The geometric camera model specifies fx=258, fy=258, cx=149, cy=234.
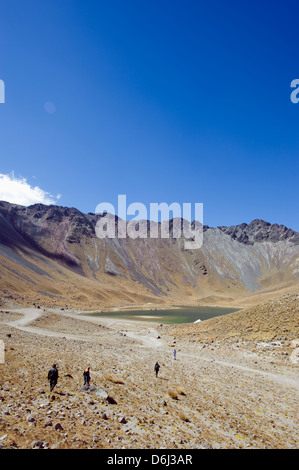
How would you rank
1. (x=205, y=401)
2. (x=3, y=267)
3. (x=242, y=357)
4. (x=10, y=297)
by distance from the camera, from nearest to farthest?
(x=205, y=401)
(x=242, y=357)
(x=10, y=297)
(x=3, y=267)

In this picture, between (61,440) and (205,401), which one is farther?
(205,401)

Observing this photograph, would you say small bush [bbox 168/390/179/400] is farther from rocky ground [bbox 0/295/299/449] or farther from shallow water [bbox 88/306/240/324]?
shallow water [bbox 88/306/240/324]

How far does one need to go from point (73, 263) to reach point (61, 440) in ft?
625

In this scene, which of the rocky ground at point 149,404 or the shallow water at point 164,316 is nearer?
the rocky ground at point 149,404

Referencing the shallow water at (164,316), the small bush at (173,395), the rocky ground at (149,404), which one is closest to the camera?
the rocky ground at (149,404)

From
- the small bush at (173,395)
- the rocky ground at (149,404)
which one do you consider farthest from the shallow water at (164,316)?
the small bush at (173,395)

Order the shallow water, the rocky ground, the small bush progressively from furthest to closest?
the shallow water
the small bush
the rocky ground

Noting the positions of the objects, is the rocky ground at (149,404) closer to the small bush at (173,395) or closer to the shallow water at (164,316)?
the small bush at (173,395)

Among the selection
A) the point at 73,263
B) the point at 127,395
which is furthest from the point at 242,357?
the point at 73,263

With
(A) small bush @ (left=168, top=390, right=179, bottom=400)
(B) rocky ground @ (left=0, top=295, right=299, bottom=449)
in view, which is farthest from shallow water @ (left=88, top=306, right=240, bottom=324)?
(A) small bush @ (left=168, top=390, right=179, bottom=400)

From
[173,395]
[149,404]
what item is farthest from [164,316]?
[149,404]
